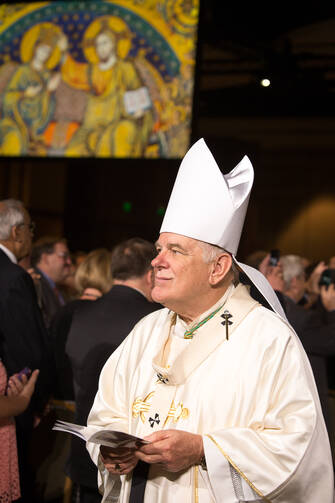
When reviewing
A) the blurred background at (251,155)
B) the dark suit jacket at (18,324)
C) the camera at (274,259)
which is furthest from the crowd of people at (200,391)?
the blurred background at (251,155)

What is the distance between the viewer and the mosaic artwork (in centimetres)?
533

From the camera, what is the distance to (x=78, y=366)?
2.86m

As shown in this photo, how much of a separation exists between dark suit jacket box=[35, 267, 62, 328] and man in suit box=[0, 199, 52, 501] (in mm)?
1221

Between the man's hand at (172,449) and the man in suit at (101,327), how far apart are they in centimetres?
108

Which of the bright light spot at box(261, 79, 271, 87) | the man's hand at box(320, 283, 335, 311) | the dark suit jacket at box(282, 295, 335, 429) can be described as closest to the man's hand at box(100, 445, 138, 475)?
the dark suit jacket at box(282, 295, 335, 429)

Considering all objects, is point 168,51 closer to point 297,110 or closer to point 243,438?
point 297,110

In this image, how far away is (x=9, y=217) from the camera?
3043mm

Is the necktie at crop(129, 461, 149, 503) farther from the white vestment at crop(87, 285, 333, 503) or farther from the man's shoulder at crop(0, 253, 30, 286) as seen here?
the man's shoulder at crop(0, 253, 30, 286)

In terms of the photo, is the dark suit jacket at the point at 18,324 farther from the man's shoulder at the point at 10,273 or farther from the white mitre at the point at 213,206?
the white mitre at the point at 213,206

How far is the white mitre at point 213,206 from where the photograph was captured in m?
1.80

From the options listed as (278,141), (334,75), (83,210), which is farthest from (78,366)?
(83,210)

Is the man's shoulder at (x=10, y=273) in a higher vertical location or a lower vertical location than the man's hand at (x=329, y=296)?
higher

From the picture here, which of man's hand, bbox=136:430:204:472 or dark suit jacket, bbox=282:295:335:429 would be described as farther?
dark suit jacket, bbox=282:295:335:429

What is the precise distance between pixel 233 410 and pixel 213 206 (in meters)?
0.57
